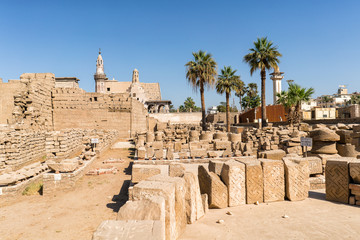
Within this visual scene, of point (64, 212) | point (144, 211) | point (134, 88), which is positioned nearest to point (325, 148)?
point (144, 211)

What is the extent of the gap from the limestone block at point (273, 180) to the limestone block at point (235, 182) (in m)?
0.62

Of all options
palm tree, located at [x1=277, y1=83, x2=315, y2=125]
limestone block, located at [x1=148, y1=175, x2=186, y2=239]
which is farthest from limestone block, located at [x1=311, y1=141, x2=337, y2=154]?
palm tree, located at [x1=277, y1=83, x2=315, y2=125]

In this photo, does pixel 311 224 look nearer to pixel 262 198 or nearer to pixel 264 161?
pixel 262 198

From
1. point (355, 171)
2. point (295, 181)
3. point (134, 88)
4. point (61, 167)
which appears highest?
point (134, 88)

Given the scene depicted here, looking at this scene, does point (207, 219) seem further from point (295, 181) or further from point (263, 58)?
point (263, 58)

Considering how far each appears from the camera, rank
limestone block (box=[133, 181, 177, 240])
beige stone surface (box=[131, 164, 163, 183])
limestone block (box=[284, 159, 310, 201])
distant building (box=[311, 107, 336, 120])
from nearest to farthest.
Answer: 1. limestone block (box=[133, 181, 177, 240])
2. limestone block (box=[284, 159, 310, 201])
3. beige stone surface (box=[131, 164, 163, 183])
4. distant building (box=[311, 107, 336, 120])

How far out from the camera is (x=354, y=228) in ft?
14.8

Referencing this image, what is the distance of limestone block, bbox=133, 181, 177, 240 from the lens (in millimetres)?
3759

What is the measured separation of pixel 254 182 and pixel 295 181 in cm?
115

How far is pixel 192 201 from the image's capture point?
16.3 feet

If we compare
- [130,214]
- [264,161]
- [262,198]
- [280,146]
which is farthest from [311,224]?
[280,146]

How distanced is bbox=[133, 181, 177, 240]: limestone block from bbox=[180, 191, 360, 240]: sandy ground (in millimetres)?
621

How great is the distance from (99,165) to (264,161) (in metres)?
10.1

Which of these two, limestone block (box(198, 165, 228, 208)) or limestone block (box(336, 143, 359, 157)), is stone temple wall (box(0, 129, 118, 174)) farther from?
limestone block (box(336, 143, 359, 157))
